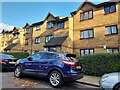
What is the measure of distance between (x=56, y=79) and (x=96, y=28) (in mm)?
14117

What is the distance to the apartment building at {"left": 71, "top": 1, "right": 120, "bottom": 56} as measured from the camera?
2014 cm

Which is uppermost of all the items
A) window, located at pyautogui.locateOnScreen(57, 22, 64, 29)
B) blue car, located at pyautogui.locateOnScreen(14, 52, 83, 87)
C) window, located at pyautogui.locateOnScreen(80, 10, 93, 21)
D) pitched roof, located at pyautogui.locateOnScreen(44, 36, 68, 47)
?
window, located at pyautogui.locateOnScreen(80, 10, 93, 21)

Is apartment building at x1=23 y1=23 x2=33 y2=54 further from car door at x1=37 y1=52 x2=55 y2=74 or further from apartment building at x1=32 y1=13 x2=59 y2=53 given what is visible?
car door at x1=37 y1=52 x2=55 y2=74

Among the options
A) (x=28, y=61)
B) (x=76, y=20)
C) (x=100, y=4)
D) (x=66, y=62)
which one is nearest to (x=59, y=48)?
→ (x=76, y=20)

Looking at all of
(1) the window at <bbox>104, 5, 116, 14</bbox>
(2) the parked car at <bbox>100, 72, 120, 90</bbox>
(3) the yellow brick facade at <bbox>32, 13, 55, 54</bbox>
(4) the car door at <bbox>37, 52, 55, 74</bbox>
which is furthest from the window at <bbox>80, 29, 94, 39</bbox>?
(2) the parked car at <bbox>100, 72, 120, 90</bbox>

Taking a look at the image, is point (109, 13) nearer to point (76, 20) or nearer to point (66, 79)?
point (76, 20)

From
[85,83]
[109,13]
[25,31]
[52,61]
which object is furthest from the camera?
[25,31]

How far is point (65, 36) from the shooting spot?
25.1m

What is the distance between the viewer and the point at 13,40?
41281mm

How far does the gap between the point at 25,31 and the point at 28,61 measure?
27.4 m

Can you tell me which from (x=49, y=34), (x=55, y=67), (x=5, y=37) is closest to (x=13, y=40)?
(x=5, y=37)

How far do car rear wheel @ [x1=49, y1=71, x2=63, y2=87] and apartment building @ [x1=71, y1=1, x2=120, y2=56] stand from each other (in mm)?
11917

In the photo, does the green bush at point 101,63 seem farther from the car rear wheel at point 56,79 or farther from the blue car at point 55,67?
the car rear wheel at point 56,79

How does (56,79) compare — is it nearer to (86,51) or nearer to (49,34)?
(86,51)
